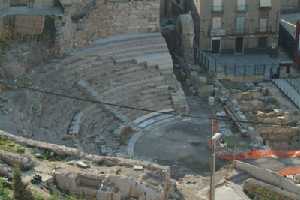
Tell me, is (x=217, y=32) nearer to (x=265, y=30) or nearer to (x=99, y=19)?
(x=265, y=30)

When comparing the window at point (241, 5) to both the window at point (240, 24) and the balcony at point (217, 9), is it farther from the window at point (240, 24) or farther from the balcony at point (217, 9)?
the balcony at point (217, 9)

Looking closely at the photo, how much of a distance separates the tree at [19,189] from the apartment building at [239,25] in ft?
117

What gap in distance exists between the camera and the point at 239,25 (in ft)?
195

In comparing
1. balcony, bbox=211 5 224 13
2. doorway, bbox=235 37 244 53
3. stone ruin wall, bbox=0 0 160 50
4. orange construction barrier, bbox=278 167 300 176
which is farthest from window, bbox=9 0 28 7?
orange construction barrier, bbox=278 167 300 176

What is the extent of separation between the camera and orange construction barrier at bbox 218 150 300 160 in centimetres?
4272

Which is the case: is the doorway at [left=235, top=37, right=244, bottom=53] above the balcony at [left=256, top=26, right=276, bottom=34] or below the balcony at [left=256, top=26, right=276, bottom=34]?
below

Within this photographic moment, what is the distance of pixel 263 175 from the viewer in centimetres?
3897

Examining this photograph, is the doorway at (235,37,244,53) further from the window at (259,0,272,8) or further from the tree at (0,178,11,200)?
the tree at (0,178,11,200)

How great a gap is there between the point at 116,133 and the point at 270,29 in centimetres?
2073

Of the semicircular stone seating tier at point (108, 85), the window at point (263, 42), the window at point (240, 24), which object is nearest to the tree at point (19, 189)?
the semicircular stone seating tier at point (108, 85)

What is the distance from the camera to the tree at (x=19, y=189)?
24.8 metres

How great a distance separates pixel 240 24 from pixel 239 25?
0.37 ft

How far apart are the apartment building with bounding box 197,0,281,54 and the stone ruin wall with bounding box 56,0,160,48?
5928 millimetres

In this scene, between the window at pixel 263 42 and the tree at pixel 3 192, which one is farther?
the window at pixel 263 42
